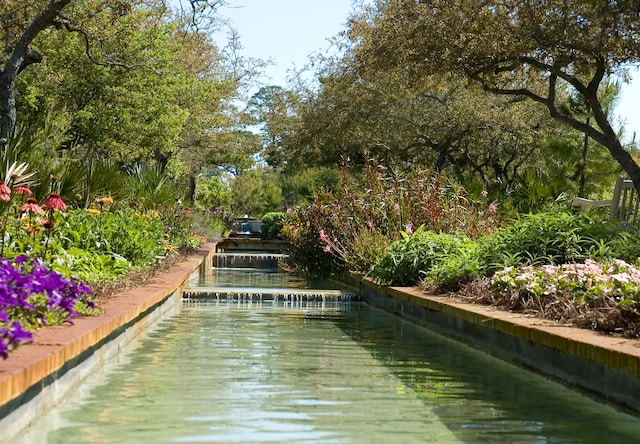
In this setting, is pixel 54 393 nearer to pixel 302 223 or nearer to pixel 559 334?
pixel 559 334

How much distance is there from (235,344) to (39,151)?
5.53m

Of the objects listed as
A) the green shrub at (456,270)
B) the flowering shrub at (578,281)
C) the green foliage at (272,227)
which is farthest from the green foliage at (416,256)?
the green foliage at (272,227)

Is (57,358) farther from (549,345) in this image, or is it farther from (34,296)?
(549,345)

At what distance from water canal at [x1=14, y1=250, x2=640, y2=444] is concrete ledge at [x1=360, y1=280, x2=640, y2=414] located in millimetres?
111

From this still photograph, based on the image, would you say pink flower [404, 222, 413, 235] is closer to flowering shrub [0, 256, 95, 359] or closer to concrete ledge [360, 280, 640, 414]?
concrete ledge [360, 280, 640, 414]

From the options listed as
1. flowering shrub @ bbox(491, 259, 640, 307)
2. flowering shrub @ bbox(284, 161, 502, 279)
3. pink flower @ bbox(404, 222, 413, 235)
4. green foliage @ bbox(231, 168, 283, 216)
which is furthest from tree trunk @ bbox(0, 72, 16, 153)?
green foliage @ bbox(231, 168, 283, 216)

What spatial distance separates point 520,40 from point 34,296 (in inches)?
535

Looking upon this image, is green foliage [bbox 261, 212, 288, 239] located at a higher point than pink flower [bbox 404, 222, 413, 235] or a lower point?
higher

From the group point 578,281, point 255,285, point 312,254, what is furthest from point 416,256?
point 255,285

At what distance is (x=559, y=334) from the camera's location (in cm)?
701

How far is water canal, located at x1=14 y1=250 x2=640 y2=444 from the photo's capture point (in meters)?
5.45

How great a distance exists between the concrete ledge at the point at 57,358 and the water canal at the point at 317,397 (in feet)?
0.37

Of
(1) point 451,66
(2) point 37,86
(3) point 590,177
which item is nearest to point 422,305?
(1) point 451,66

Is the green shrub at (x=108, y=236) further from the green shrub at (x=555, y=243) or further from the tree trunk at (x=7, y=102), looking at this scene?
the green shrub at (x=555, y=243)
